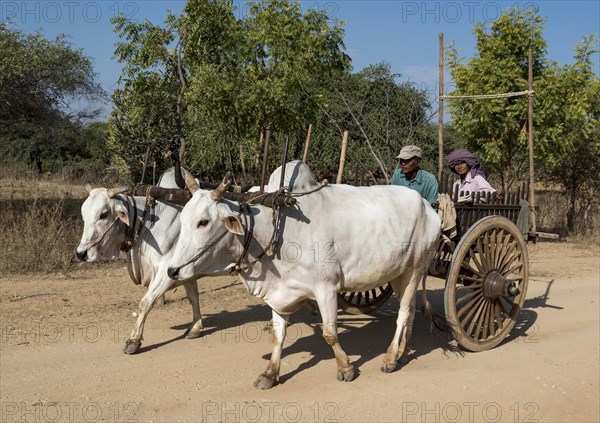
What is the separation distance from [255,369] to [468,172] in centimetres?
326

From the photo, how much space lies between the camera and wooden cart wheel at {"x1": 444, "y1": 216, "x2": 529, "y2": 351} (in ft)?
19.3

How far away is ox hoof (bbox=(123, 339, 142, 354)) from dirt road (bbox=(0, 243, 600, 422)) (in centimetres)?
7

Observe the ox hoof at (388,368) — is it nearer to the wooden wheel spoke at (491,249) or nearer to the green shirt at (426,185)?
the wooden wheel spoke at (491,249)

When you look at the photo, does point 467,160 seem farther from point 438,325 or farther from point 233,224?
point 233,224

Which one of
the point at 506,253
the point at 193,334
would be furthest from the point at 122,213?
the point at 506,253

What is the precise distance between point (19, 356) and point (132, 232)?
143 cm

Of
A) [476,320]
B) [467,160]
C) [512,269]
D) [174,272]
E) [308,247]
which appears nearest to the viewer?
[174,272]

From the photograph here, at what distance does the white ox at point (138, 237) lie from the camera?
227 inches

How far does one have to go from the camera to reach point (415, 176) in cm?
638

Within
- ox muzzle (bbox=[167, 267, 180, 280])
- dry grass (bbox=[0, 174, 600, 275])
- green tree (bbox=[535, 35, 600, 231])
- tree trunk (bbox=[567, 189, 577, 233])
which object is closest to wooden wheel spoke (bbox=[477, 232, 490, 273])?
ox muzzle (bbox=[167, 267, 180, 280])

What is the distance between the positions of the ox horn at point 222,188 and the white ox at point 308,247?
2cm

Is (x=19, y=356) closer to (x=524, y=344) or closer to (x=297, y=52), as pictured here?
(x=524, y=344)

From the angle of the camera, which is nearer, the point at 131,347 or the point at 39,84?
the point at 131,347

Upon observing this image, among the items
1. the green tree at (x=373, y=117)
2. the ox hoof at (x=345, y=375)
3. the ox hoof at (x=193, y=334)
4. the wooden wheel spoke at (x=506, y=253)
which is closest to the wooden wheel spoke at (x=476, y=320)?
the wooden wheel spoke at (x=506, y=253)
